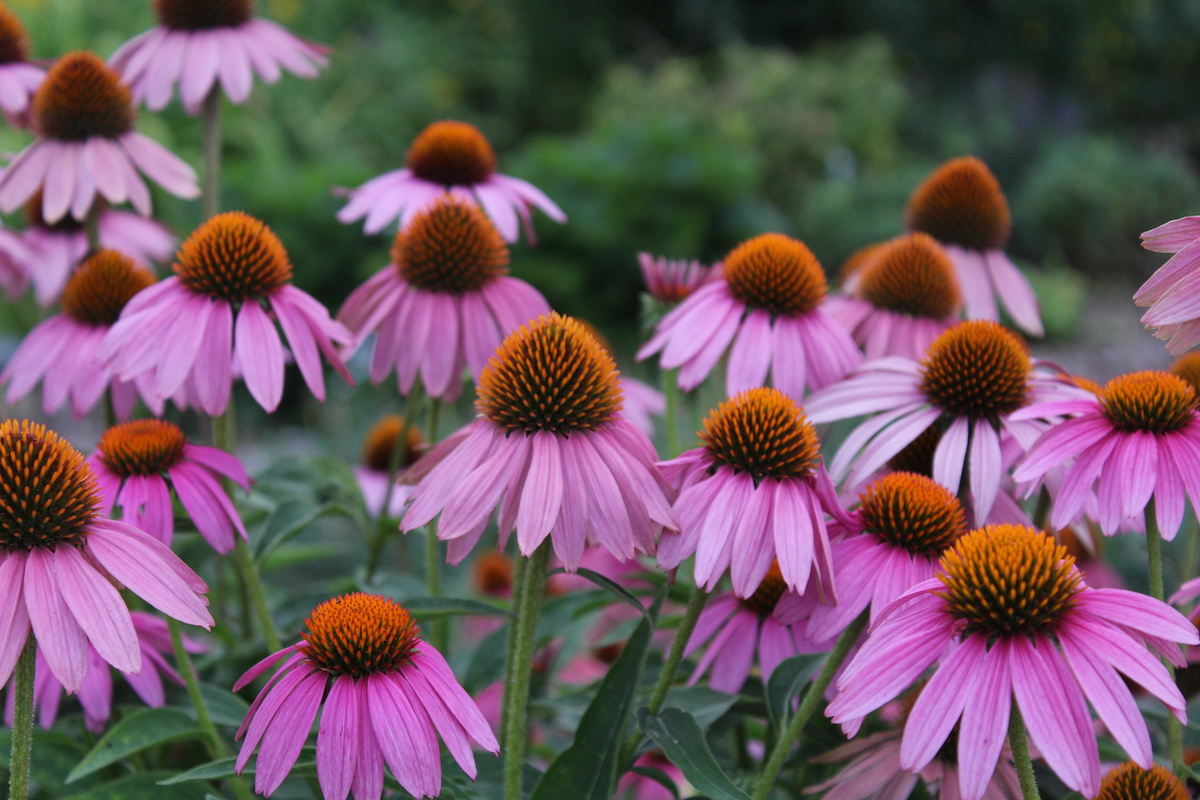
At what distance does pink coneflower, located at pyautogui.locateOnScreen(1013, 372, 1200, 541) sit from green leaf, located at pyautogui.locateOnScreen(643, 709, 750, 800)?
A: 0.35 metres

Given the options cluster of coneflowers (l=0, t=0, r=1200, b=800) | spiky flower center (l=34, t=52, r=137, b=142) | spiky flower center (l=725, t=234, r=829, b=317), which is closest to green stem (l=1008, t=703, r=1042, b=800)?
cluster of coneflowers (l=0, t=0, r=1200, b=800)

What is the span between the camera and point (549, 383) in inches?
34.4

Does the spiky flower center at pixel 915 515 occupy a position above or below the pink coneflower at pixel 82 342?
below

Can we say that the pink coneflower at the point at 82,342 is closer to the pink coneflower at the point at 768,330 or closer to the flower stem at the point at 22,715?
the flower stem at the point at 22,715

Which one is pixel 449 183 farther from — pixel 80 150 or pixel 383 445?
pixel 383 445

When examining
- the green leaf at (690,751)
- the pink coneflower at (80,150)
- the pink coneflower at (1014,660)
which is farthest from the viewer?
the pink coneflower at (80,150)

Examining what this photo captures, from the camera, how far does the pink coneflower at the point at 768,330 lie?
1.16m

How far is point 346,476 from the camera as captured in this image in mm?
1390

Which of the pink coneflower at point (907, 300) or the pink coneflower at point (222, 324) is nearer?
the pink coneflower at point (222, 324)

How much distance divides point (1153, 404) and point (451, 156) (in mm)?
934

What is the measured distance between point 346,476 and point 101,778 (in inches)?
17.7

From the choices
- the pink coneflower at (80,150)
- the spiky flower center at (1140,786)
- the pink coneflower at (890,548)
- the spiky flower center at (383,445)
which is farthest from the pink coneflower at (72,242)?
the spiky flower center at (1140,786)

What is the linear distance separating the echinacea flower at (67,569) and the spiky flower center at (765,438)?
437 mm

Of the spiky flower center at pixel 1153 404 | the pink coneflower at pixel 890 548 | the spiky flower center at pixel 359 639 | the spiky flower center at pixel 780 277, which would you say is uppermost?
the spiky flower center at pixel 780 277
